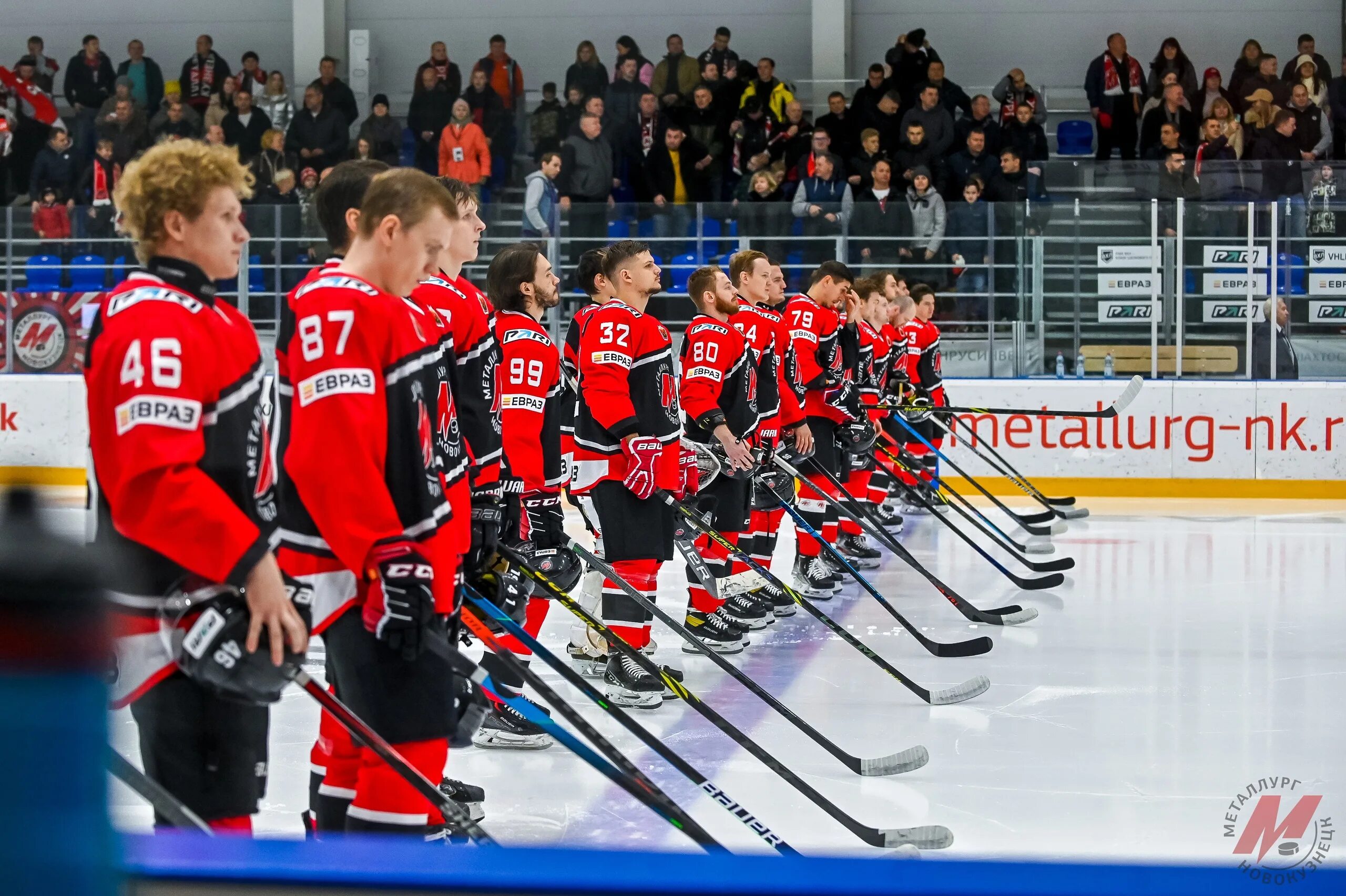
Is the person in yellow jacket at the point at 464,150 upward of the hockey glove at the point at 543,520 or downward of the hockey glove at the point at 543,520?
upward

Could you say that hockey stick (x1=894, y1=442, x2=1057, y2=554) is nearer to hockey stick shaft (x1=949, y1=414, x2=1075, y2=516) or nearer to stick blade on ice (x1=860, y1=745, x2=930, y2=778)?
hockey stick shaft (x1=949, y1=414, x2=1075, y2=516)

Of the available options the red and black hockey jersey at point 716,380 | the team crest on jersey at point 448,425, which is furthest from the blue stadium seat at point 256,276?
the team crest on jersey at point 448,425

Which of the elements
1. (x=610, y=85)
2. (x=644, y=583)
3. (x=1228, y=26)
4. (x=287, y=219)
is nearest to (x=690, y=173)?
(x=610, y=85)

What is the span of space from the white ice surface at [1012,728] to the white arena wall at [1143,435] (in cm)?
284

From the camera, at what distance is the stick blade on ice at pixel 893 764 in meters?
3.72

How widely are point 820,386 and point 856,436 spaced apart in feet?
1.05

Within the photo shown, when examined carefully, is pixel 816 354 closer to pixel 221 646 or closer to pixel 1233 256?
pixel 1233 256

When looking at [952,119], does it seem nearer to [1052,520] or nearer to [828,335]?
[1052,520]

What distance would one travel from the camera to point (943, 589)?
5.71 m

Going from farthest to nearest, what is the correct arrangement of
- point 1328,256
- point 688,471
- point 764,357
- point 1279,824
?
1. point 1328,256
2. point 764,357
3. point 688,471
4. point 1279,824

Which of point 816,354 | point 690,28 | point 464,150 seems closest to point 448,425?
point 816,354

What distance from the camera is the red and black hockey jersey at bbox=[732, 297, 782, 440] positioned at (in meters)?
6.03

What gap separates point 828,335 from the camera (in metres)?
6.75

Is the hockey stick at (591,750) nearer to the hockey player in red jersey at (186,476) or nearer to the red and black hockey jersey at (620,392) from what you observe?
the hockey player in red jersey at (186,476)
